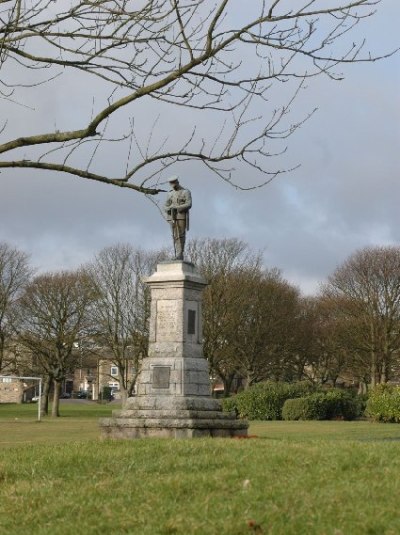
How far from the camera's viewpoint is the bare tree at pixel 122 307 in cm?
4997

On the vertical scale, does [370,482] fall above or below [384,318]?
below

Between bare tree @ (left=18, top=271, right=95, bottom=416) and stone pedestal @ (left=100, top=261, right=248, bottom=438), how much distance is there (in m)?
32.1

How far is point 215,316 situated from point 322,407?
14.4m

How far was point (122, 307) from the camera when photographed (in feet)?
165

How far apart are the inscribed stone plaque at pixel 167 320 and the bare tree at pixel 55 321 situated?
1265 inches

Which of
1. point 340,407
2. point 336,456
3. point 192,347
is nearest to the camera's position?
point 336,456

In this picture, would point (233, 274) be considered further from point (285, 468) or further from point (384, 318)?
point (285, 468)

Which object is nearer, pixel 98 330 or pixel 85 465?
pixel 85 465

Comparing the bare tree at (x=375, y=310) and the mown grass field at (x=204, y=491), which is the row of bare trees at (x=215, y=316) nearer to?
the bare tree at (x=375, y=310)

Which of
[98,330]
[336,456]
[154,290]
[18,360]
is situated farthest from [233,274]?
[336,456]

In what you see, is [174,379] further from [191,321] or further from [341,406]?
[341,406]

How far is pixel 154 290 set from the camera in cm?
1973

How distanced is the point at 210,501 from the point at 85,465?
8.88 ft

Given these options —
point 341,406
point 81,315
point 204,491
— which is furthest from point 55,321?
point 204,491
